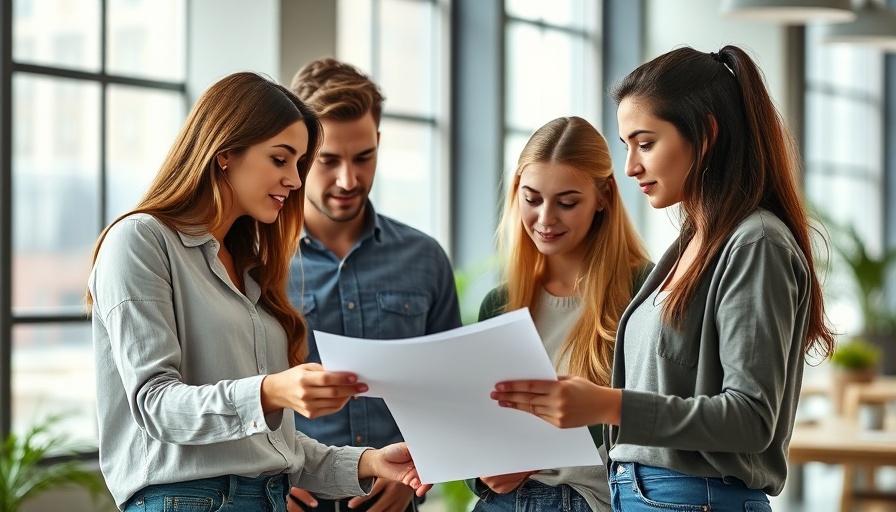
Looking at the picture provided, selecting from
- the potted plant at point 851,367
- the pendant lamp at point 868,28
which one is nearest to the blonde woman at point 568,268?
the pendant lamp at point 868,28

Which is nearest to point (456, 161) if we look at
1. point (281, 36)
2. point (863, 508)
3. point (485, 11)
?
point (485, 11)

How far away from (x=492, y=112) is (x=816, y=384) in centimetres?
252

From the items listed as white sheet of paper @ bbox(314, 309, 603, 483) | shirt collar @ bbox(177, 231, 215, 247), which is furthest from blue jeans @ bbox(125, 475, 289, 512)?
shirt collar @ bbox(177, 231, 215, 247)

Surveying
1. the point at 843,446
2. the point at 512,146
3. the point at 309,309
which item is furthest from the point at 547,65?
the point at 309,309

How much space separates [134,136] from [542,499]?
268 cm

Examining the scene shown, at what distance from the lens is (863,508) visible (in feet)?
22.4

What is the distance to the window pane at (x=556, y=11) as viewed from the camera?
20.1 feet

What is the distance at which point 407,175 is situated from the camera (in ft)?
18.2

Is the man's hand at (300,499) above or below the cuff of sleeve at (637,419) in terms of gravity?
below

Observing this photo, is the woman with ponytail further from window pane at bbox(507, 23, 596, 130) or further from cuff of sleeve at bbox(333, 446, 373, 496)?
window pane at bbox(507, 23, 596, 130)

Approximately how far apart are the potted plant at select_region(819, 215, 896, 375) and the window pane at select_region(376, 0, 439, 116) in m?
3.33

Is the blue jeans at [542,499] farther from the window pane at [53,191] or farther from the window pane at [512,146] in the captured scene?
the window pane at [512,146]

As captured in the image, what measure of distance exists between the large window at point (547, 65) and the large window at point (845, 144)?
200 centimetres

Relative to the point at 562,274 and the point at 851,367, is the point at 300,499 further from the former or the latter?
the point at 851,367
